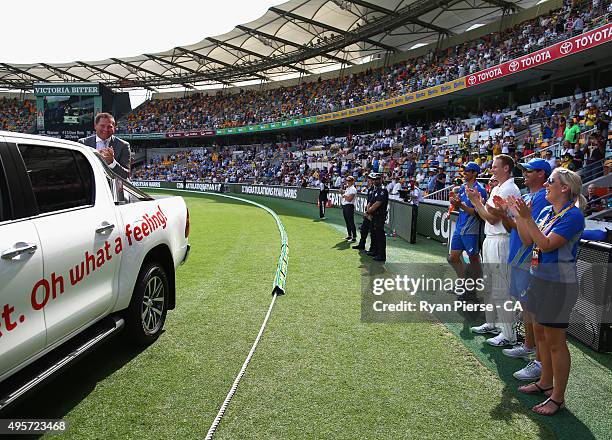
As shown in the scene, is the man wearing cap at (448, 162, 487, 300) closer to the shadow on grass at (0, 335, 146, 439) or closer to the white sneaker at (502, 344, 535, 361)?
the white sneaker at (502, 344, 535, 361)

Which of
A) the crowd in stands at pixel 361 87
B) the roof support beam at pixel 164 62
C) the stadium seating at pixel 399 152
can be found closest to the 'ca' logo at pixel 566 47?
the crowd in stands at pixel 361 87

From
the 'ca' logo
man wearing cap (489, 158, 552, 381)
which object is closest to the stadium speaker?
man wearing cap (489, 158, 552, 381)

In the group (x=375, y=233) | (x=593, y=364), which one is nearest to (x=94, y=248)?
(x=593, y=364)

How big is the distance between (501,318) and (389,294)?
211 cm

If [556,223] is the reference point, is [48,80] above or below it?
above

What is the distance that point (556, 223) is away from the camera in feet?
10.0

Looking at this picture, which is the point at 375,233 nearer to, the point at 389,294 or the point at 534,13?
the point at 389,294

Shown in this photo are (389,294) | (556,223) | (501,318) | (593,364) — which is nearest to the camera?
(556,223)

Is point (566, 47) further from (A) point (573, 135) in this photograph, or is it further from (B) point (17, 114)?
(B) point (17, 114)

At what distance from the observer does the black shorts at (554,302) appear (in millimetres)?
3090

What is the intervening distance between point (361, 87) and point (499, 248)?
32990mm

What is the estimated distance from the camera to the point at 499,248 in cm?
454

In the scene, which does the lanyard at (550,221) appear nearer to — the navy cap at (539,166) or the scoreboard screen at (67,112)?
the navy cap at (539,166)

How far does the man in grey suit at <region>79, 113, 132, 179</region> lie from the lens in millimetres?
4996
